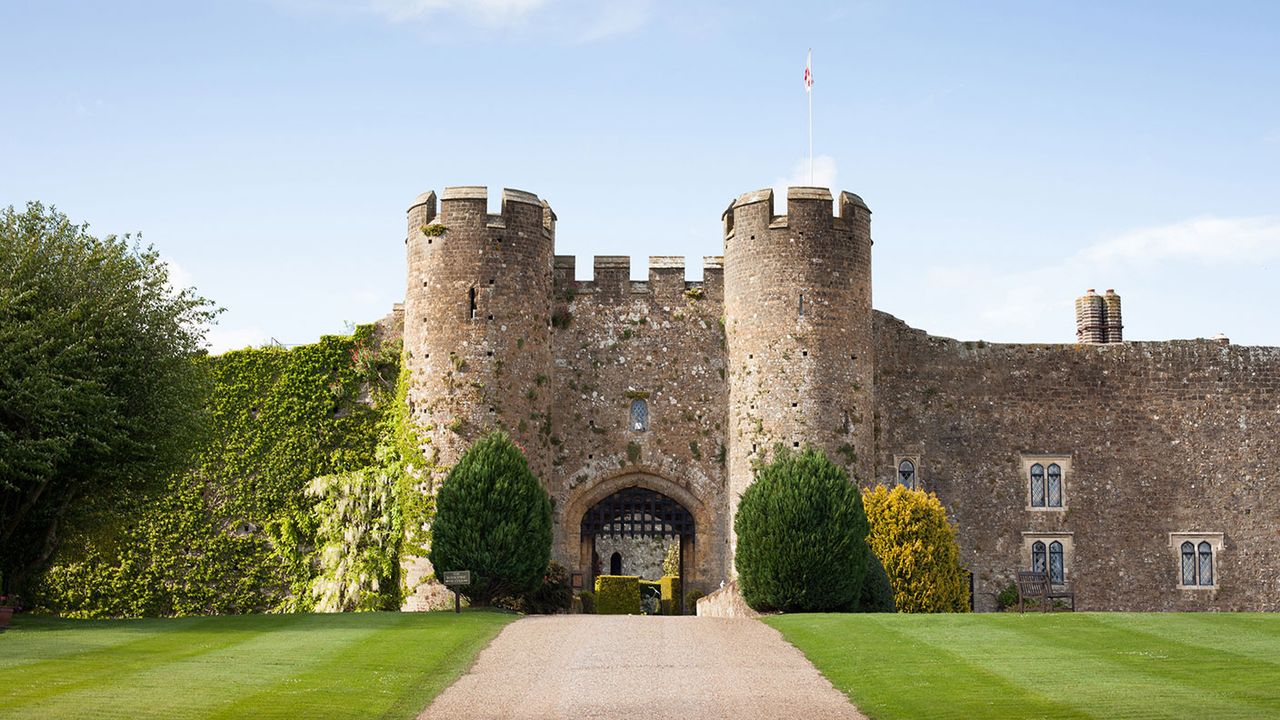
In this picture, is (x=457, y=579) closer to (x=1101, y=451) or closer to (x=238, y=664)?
(x=238, y=664)

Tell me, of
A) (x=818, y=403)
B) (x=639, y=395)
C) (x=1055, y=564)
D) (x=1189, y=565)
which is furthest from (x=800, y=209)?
(x=1189, y=565)

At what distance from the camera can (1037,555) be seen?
121 ft

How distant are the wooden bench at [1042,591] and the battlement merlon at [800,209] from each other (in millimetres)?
9966

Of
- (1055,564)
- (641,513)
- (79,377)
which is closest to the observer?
(79,377)

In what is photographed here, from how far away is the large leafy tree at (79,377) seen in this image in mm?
27156

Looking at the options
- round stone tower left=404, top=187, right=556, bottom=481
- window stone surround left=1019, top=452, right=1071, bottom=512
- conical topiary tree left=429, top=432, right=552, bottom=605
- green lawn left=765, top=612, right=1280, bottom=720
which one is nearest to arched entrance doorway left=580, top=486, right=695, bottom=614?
round stone tower left=404, top=187, right=556, bottom=481

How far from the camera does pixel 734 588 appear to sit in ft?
105

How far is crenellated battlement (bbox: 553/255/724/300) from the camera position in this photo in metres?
35.9

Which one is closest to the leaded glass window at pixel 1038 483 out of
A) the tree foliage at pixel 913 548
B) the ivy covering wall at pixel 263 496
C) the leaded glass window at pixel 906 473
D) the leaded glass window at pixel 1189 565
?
the leaded glass window at pixel 906 473

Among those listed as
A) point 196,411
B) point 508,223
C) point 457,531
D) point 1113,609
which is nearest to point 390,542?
point 457,531

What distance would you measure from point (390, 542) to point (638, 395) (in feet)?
22.6

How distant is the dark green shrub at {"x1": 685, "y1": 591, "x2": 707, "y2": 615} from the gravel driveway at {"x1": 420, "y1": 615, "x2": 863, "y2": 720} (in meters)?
7.30

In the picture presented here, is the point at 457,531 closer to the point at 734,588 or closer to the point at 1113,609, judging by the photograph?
the point at 734,588

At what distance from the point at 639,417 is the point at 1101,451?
39.7 ft
